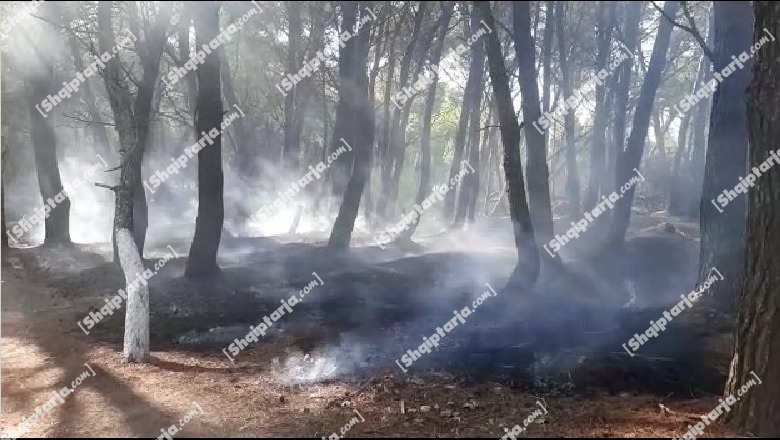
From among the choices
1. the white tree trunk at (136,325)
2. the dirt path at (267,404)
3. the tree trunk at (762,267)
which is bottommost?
the dirt path at (267,404)

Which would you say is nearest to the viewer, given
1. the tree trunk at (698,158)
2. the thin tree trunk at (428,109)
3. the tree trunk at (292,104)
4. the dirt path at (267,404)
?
the dirt path at (267,404)

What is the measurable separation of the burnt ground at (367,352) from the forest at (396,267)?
49 mm

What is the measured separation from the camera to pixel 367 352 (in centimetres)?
832

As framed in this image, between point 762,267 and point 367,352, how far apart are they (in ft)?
17.2

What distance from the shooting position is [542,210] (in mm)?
13133

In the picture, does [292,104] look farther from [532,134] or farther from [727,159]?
[727,159]

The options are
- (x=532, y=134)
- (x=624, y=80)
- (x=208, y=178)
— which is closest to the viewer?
(x=532, y=134)

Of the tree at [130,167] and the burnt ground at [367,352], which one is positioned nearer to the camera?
the burnt ground at [367,352]

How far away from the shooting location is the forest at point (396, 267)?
5.46 meters

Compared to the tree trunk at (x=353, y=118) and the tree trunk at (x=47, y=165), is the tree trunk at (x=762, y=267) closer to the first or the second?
the tree trunk at (x=353, y=118)

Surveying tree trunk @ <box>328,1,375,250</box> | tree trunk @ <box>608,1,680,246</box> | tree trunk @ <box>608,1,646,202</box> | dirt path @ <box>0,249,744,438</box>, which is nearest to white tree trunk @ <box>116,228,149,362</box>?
dirt path @ <box>0,249,744,438</box>

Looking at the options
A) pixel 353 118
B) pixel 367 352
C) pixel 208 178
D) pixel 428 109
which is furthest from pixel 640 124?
pixel 208 178

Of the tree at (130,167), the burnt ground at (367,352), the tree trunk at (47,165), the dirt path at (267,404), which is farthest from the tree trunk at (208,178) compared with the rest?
the tree trunk at (47,165)

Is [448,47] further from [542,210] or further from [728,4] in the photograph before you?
[728,4]
